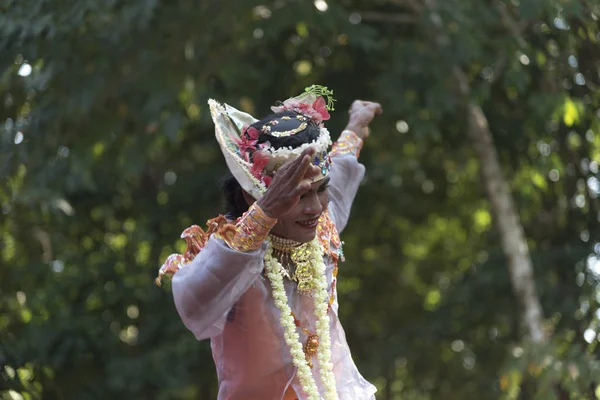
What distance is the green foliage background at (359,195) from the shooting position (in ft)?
20.7

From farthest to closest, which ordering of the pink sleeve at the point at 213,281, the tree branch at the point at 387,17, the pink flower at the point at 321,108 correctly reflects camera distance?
the tree branch at the point at 387,17 < the pink flower at the point at 321,108 < the pink sleeve at the point at 213,281

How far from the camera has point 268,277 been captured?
10.6 ft

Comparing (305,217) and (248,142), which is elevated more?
Result: (248,142)

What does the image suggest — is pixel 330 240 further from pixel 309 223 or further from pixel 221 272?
pixel 221 272

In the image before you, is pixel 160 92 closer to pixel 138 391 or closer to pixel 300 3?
pixel 300 3

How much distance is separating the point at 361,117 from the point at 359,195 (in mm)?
4349

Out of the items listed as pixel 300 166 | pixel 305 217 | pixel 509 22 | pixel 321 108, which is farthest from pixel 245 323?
pixel 509 22

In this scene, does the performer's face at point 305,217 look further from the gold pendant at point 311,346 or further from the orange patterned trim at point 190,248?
the gold pendant at point 311,346

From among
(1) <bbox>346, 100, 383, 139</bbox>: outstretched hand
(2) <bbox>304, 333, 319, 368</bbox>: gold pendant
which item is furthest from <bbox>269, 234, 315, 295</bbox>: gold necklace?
(1) <bbox>346, 100, 383, 139</bbox>: outstretched hand

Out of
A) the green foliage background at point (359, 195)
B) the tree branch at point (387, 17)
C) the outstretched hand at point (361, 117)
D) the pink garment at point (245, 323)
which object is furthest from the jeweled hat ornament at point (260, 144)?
the tree branch at point (387, 17)

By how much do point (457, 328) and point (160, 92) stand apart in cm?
330

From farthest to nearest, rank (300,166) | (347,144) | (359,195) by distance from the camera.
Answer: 1. (359,195)
2. (347,144)
3. (300,166)

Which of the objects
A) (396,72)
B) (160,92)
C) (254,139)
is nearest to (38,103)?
(160,92)

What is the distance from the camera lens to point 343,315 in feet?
32.0
